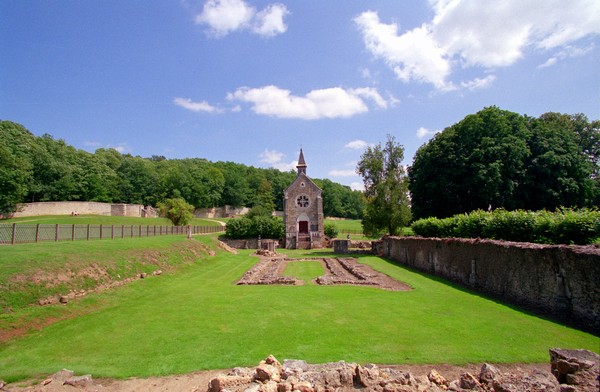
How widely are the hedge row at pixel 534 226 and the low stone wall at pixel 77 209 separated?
192 feet

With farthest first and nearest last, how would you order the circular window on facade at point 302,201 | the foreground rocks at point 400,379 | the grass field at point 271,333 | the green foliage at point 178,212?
the circular window on facade at point 302,201 < the green foliage at point 178,212 < the grass field at point 271,333 < the foreground rocks at point 400,379

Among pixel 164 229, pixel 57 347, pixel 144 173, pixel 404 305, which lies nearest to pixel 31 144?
pixel 144 173

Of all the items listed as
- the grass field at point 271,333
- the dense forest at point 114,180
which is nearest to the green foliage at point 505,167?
the dense forest at point 114,180

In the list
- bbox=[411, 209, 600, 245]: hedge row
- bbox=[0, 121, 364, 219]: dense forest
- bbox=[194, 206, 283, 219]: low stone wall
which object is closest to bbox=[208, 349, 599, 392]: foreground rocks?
bbox=[411, 209, 600, 245]: hedge row

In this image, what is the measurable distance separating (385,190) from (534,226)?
2261 centimetres

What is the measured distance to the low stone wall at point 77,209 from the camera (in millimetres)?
51119

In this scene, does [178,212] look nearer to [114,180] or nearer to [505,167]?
[505,167]

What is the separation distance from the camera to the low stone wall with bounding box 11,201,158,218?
51.1 metres

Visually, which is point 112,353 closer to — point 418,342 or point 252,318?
point 252,318

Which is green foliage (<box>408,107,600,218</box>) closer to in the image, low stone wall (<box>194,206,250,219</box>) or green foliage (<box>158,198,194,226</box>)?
green foliage (<box>158,198,194,226</box>)

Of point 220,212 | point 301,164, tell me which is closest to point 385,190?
point 301,164

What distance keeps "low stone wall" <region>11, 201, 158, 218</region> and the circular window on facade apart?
35.7m

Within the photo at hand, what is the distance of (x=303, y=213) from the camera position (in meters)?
49.5

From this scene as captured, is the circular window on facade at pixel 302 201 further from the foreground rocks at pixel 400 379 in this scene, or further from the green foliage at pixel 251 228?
the foreground rocks at pixel 400 379
